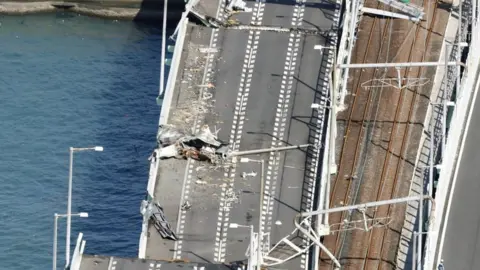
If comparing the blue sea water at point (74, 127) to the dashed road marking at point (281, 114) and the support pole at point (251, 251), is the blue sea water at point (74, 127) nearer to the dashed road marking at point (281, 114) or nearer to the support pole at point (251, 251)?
the dashed road marking at point (281, 114)

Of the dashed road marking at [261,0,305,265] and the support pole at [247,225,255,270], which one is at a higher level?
the dashed road marking at [261,0,305,265]

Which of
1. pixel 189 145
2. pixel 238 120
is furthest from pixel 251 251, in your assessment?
pixel 238 120

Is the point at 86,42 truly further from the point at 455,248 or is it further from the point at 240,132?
the point at 455,248

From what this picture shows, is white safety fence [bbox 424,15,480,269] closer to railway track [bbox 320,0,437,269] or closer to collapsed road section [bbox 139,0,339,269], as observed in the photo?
railway track [bbox 320,0,437,269]

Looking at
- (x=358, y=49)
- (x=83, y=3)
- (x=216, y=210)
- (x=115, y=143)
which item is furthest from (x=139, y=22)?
(x=216, y=210)

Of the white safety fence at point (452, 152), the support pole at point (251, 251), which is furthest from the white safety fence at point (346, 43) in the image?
the support pole at point (251, 251)

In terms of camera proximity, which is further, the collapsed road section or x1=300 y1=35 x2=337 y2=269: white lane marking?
the collapsed road section

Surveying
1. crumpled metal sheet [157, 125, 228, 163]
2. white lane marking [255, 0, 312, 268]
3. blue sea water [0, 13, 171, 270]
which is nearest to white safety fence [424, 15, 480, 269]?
white lane marking [255, 0, 312, 268]
